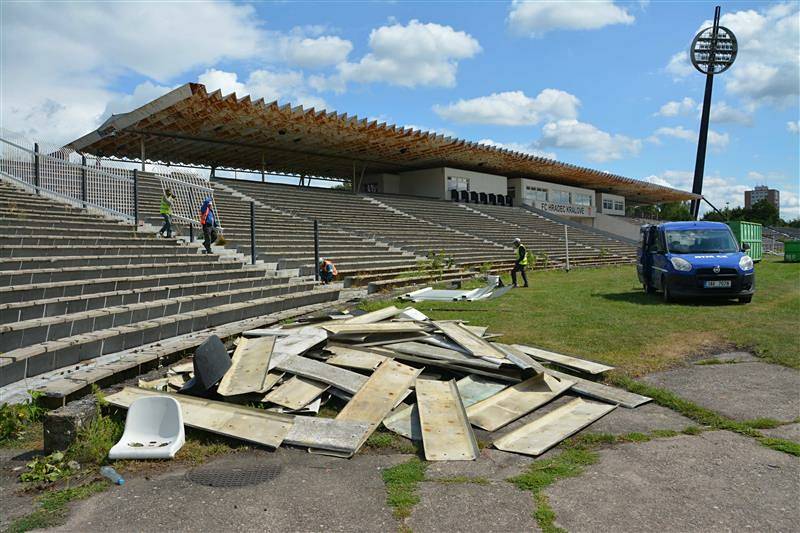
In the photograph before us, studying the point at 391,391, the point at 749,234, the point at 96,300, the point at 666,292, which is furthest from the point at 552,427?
the point at 749,234

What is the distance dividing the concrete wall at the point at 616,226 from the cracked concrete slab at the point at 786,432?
5221 cm

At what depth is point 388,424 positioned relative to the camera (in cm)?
475

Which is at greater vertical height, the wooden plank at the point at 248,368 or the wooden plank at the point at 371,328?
Answer: the wooden plank at the point at 371,328

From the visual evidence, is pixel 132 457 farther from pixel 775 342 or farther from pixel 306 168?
pixel 306 168

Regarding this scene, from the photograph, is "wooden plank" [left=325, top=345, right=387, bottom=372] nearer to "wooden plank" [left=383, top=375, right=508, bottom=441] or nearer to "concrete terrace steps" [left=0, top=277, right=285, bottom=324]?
"wooden plank" [left=383, top=375, right=508, bottom=441]

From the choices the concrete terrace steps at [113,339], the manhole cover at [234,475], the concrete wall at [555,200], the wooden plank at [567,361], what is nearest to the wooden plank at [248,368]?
the manhole cover at [234,475]

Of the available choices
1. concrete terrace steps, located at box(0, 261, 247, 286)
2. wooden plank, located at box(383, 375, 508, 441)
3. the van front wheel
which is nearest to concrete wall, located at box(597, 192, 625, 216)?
the van front wheel

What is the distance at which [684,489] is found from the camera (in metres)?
3.53

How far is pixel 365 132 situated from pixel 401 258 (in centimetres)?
1141

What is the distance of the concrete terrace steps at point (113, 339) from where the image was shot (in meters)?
5.50

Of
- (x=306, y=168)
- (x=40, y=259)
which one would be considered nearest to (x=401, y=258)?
(x=40, y=259)

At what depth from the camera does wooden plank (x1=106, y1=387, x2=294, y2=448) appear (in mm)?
4367

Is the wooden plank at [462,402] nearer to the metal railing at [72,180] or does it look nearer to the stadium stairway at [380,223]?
the metal railing at [72,180]

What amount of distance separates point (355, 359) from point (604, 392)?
2.66 metres
